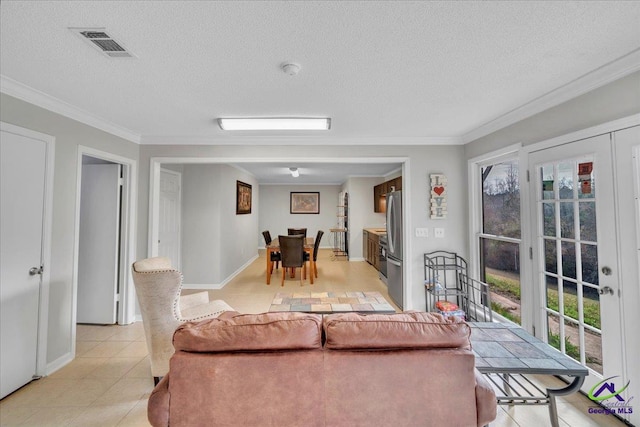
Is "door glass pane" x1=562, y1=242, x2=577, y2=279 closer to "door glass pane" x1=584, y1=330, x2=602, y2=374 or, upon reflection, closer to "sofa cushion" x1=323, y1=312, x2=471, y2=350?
"door glass pane" x1=584, y1=330, x2=602, y2=374

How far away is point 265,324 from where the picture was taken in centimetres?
121

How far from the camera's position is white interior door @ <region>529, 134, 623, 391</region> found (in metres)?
1.77

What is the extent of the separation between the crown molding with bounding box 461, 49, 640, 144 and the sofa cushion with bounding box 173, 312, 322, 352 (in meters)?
2.46

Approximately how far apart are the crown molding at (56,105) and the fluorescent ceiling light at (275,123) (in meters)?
1.26

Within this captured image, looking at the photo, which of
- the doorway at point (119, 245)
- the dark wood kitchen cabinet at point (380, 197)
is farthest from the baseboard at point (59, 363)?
the dark wood kitchen cabinet at point (380, 197)

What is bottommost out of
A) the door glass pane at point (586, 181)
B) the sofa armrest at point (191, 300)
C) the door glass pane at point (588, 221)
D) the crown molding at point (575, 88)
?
the sofa armrest at point (191, 300)

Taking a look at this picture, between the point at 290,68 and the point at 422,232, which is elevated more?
the point at 290,68

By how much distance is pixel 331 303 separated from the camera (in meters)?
2.22

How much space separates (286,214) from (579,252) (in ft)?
25.0

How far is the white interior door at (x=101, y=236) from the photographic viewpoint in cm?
320

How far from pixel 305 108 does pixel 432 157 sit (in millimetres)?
1923

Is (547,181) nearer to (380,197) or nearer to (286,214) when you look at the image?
(380,197)

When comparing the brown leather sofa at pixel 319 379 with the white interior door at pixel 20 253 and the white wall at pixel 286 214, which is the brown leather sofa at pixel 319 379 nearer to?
the white interior door at pixel 20 253

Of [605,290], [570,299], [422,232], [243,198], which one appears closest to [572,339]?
[570,299]
